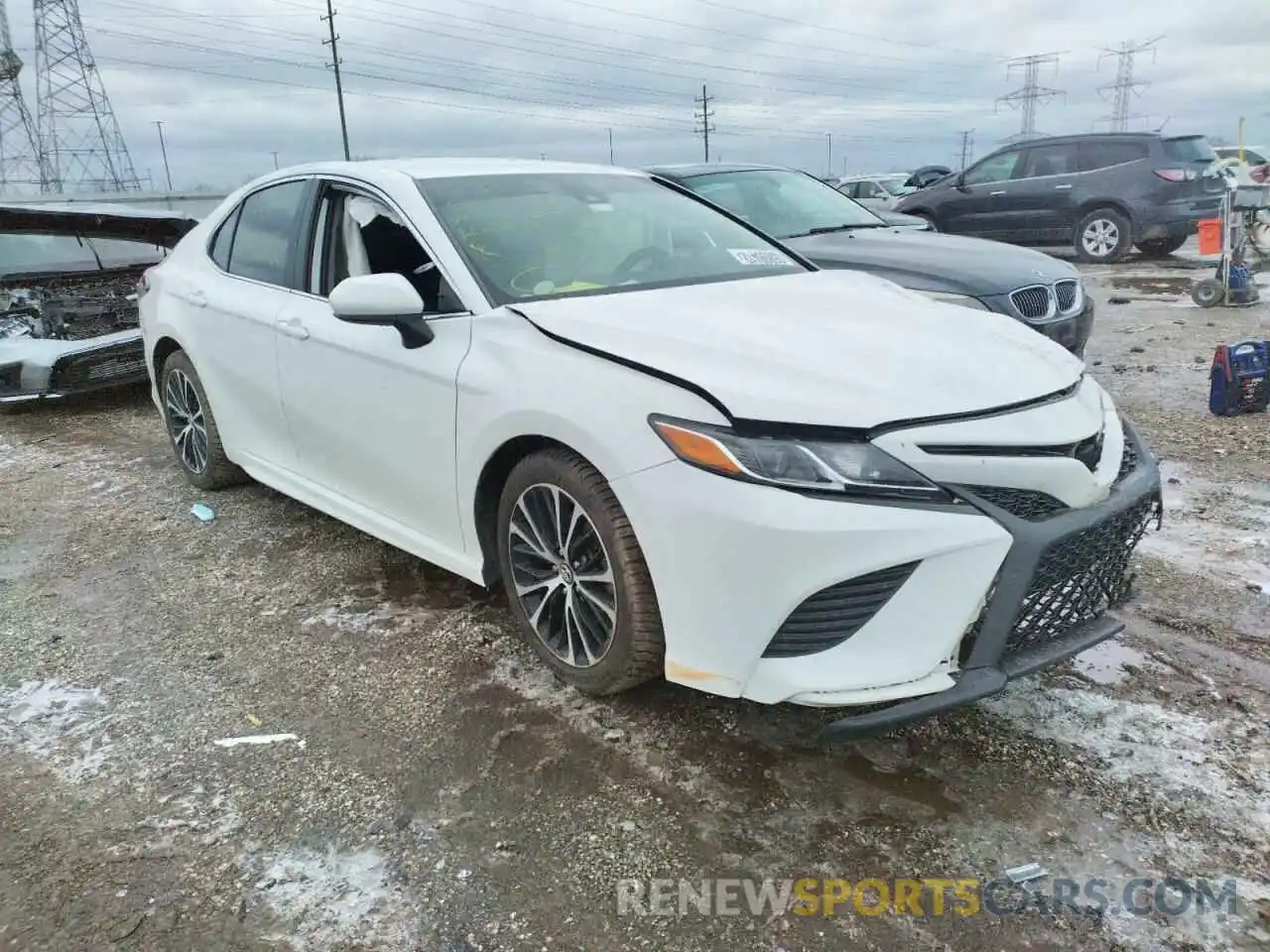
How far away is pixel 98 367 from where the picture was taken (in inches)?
266

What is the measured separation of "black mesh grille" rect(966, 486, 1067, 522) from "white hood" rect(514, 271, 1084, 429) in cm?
21

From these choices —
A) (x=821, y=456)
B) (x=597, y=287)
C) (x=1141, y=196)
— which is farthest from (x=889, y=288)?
(x=1141, y=196)

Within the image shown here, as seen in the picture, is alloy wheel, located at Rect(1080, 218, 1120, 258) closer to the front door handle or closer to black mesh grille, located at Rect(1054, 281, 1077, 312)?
black mesh grille, located at Rect(1054, 281, 1077, 312)

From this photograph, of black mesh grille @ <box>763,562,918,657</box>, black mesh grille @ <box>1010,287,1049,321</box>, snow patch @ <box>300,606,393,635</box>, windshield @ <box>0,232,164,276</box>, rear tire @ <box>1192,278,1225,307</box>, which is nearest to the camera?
black mesh grille @ <box>763,562,918,657</box>

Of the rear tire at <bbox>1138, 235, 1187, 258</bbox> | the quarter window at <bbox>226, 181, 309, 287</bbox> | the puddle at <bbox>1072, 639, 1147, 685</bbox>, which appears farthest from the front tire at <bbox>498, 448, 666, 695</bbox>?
the rear tire at <bbox>1138, 235, 1187, 258</bbox>

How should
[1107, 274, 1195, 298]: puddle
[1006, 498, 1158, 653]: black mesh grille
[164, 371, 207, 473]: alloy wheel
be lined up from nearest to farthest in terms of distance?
[1006, 498, 1158, 653]: black mesh grille < [164, 371, 207, 473]: alloy wheel < [1107, 274, 1195, 298]: puddle

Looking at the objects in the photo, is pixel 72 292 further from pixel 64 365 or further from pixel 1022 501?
pixel 1022 501

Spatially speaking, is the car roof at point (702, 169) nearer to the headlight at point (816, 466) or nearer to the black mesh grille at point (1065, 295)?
the black mesh grille at point (1065, 295)

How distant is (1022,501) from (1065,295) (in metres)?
4.13

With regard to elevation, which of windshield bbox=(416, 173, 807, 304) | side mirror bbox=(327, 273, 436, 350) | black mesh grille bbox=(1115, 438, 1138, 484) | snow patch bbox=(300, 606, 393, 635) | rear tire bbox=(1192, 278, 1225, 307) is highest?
windshield bbox=(416, 173, 807, 304)

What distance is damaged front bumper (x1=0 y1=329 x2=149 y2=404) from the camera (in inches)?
259

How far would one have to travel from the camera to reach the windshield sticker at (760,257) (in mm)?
3678

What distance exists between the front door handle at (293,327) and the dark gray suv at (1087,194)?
1184 centimetres

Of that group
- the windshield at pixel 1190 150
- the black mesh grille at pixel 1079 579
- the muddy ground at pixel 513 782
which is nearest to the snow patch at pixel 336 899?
the muddy ground at pixel 513 782
